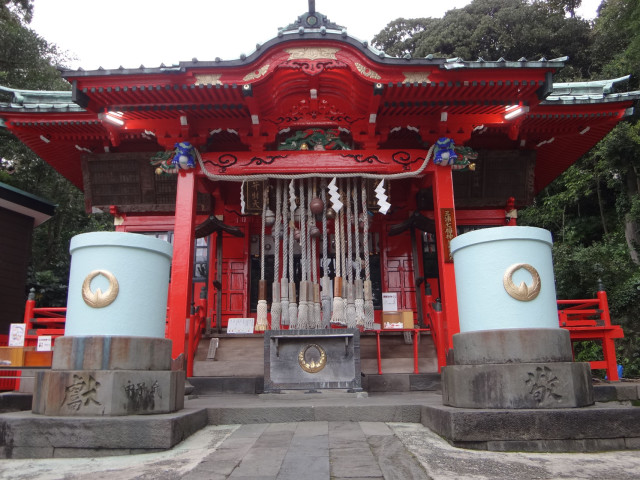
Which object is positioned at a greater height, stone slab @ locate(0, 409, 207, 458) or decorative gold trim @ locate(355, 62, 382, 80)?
decorative gold trim @ locate(355, 62, 382, 80)

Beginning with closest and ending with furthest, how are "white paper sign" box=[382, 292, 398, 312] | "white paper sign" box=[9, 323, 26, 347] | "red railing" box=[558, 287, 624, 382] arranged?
1. "red railing" box=[558, 287, 624, 382]
2. "white paper sign" box=[9, 323, 26, 347]
3. "white paper sign" box=[382, 292, 398, 312]

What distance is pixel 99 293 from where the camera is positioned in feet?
15.4

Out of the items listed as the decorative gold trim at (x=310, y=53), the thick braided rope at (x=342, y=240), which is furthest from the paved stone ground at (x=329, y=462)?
the decorative gold trim at (x=310, y=53)

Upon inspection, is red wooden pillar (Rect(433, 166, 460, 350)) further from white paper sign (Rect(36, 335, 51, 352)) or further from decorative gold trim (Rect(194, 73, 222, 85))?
white paper sign (Rect(36, 335, 51, 352))

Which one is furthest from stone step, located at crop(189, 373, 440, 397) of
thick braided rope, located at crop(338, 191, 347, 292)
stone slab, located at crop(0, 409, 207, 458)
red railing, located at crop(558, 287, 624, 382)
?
stone slab, located at crop(0, 409, 207, 458)

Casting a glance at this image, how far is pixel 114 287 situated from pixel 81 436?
144cm

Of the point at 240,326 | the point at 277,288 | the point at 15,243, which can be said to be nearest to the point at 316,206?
the point at 277,288

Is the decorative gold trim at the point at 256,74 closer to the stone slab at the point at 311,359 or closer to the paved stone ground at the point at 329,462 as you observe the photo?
the stone slab at the point at 311,359

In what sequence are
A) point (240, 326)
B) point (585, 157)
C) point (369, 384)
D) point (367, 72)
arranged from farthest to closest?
point (585, 157)
point (240, 326)
point (369, 384)
point (367, 72)

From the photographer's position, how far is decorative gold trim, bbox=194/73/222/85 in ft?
24.2

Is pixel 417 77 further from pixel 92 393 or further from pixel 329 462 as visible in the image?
pixel 92 393

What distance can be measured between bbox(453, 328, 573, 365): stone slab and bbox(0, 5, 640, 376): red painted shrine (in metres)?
3.35

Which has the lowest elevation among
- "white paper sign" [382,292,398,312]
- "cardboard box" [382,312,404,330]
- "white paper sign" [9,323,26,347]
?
"white paper sign" [9,323,26,347]

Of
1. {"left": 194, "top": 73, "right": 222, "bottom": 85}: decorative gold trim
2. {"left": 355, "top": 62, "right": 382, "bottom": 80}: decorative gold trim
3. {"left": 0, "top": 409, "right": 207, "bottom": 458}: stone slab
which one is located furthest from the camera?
{"left": 355, "top": 62, "right": 382, "bottom": 80}: decorative gold trim
